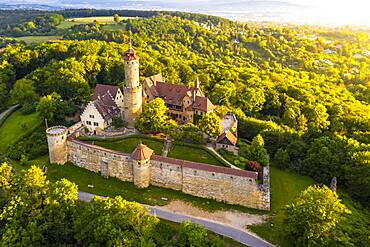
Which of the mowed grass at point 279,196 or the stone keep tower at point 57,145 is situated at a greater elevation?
the stone keep tower at point 57,145

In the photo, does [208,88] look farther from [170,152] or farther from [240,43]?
[240,43]

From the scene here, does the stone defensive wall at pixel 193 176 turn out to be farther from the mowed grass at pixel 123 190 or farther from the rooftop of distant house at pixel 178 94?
the rooftop of distant house at pixel 178 94

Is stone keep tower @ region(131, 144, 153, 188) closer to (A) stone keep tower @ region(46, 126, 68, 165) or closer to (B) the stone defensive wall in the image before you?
(B) the stone defensive wall

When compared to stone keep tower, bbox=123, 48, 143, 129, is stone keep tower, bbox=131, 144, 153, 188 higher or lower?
lower

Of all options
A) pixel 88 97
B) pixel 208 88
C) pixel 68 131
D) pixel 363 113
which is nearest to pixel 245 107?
pixel 208 88

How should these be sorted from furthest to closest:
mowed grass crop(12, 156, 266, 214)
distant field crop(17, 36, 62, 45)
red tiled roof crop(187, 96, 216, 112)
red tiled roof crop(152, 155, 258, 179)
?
distant field crop(17, 36, 62, 45) < red tiled roof crop(187, 96, 216, 112) < mowed grass crop(12, 156, 266, 214) < red tiled roof crop(152, 155, 258, 179)

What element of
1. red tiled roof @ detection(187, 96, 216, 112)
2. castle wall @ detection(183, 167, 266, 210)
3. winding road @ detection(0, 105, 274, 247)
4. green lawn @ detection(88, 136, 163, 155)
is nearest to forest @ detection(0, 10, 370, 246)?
red tiled roof @ detection(187, 96, 216, 112)

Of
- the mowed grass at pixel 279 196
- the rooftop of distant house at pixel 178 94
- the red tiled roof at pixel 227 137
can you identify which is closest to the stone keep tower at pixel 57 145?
the rooftop of distant house at pixel 178 94
